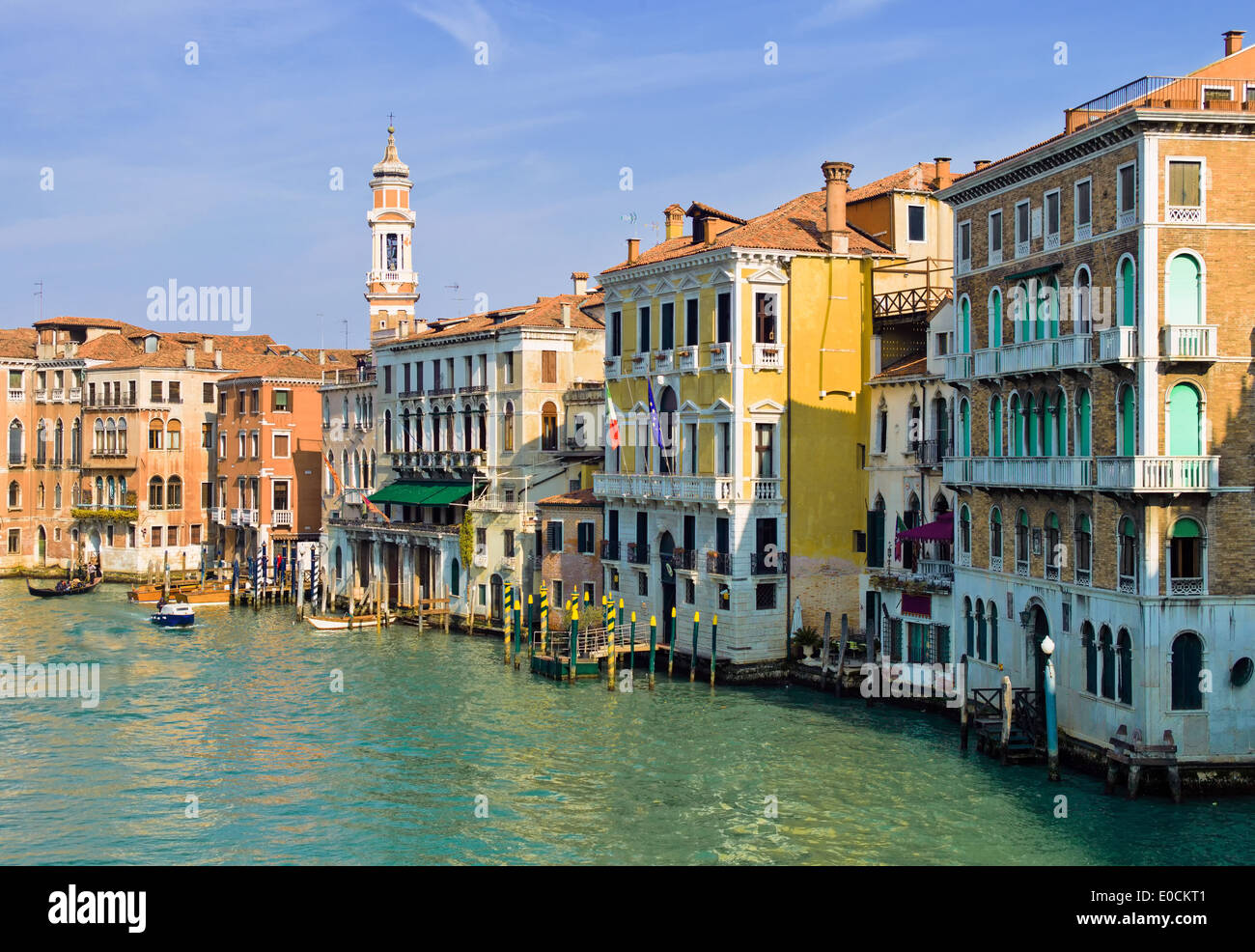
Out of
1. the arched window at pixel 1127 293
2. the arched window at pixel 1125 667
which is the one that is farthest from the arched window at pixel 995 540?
the arched window at pixel 1127 293

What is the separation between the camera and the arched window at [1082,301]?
77.6 feet

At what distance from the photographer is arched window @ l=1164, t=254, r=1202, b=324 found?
22.0 m

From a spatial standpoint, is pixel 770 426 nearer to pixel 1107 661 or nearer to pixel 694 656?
pixel 694 656

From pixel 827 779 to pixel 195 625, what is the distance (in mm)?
29788

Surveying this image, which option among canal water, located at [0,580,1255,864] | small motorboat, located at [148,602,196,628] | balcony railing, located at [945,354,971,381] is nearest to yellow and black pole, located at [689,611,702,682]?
canal water, located at [0,580,1255,864]

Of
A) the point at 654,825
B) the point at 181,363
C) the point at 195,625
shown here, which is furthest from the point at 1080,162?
the point at 181,363

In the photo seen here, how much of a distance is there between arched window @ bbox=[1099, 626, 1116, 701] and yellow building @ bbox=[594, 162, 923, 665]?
482 inches

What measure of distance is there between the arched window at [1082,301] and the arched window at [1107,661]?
511 centimetres

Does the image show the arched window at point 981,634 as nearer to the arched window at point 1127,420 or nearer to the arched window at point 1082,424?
the arched window at point 1082,424

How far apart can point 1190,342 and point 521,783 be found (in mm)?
13401

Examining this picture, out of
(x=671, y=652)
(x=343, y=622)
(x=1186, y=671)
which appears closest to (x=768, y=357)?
(x=671, y=652)

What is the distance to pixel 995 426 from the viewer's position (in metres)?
27.3
